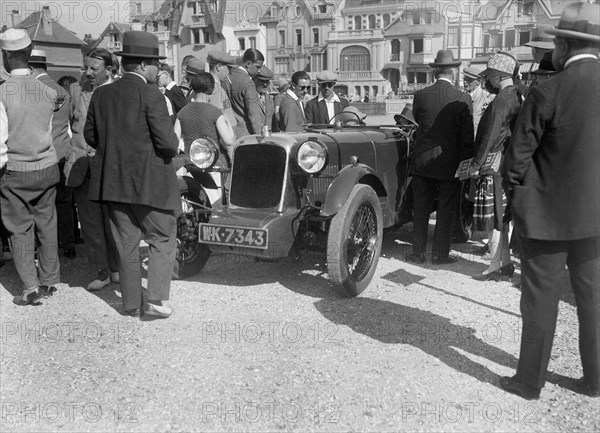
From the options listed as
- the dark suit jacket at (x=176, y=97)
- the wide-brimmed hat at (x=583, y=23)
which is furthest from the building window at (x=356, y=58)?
the wide-brimmed hat at (x=583, y=23)

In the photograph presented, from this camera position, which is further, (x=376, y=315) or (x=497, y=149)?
(x=497, y=149)

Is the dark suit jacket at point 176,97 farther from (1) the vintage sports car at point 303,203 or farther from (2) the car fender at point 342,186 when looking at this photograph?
(2) the car fender at point 342,186

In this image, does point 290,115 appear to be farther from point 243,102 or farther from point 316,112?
point 243,102

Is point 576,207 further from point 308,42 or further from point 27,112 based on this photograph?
point 308,42

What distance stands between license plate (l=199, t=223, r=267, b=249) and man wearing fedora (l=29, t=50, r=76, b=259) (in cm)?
174

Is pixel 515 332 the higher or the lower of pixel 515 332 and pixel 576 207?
the lower

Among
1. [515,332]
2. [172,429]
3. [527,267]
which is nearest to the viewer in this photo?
[172,429]

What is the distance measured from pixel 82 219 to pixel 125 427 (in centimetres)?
313

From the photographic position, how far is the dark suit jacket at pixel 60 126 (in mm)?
5914

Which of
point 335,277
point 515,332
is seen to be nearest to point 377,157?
point 335,277

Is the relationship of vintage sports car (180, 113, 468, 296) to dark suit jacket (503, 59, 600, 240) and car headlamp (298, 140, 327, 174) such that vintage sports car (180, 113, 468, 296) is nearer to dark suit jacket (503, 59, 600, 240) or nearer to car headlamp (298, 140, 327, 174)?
car headlamp (298, 140, 327, 174)

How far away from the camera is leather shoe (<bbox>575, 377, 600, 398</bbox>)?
3445mm

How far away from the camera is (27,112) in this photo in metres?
5.05

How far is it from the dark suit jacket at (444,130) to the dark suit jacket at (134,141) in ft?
9.07
